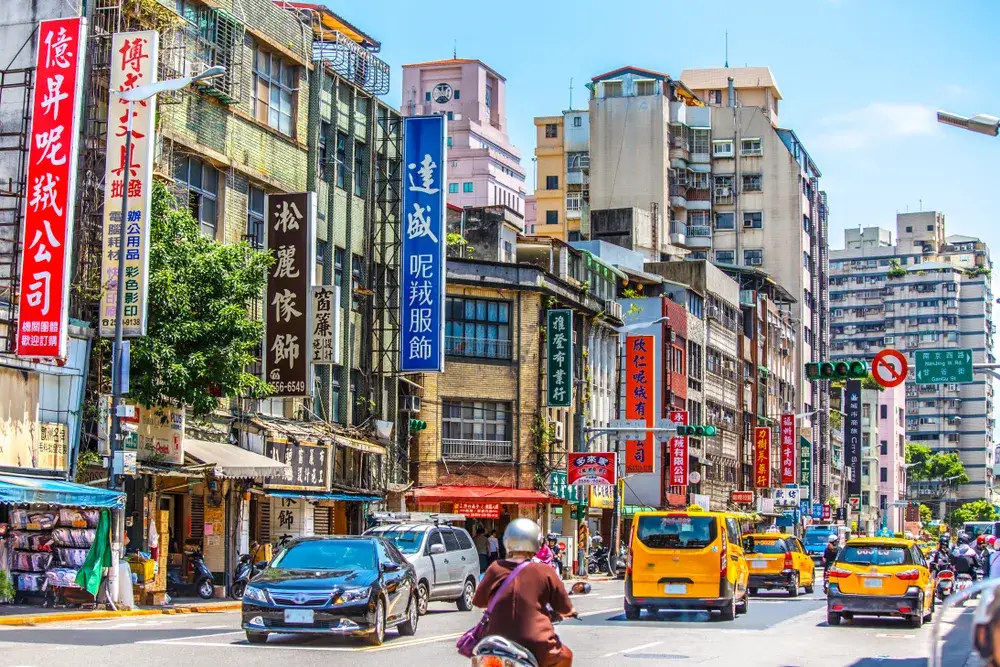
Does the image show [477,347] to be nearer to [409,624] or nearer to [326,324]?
[326,324]

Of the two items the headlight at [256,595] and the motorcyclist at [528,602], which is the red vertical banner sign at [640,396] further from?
the motorcyclist at [528,602]

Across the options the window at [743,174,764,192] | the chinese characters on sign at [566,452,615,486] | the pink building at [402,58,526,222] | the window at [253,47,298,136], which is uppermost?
the pink building at [402,58,526,222]

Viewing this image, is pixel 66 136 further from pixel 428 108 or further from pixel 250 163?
pixel 428 108

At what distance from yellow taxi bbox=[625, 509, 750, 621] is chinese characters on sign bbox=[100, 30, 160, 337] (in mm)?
10667

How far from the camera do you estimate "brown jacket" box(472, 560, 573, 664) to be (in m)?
10.5

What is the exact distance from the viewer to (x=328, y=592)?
20.1 meters

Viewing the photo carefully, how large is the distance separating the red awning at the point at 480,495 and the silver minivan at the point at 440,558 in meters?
20.3

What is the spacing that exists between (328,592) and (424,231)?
25894mm

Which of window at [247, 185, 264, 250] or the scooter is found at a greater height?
window at [247, 185, 264, 250]

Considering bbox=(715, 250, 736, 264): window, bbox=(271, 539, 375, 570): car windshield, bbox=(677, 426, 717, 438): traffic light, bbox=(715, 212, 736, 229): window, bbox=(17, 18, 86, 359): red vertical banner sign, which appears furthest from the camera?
bbox=(715, 250, 736, 264): window

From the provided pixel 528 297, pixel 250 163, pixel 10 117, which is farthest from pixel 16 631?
pixel 528 297

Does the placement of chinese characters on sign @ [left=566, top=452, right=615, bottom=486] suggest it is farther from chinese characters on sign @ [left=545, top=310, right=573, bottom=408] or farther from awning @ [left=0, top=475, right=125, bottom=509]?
awning @ [left=0, top=475, right=125, bottom=509]

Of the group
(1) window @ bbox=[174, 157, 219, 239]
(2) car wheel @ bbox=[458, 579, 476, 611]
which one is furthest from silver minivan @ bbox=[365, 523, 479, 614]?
(1) window @ bbox=[174, 157, 219, 239]

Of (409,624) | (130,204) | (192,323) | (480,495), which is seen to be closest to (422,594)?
(409,624)
